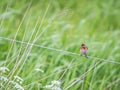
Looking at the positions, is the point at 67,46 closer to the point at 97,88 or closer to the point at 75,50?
the point at 75,50

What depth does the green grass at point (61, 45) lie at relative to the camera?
2549mm

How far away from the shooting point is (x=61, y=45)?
3.55 meters

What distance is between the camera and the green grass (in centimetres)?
255

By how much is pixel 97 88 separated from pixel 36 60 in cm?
58

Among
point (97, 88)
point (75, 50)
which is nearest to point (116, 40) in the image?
point (75, 50)

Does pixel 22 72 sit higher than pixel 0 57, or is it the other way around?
pixel 0 57

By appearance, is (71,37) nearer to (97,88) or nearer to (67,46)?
(67,46)

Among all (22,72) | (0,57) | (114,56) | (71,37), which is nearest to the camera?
(22,72)

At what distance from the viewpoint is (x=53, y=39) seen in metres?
3.57

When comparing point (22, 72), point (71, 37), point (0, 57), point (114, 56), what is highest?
point (71, 37)

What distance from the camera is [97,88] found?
9.86 ft

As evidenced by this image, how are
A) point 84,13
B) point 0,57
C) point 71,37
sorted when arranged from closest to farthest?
point 0,57 → point 71,37 → point 84,13

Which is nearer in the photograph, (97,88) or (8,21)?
(97,88)

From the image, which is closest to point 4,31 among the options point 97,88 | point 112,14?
point 97,88
